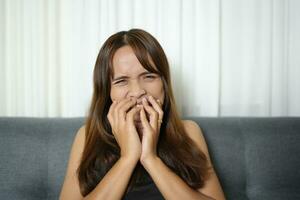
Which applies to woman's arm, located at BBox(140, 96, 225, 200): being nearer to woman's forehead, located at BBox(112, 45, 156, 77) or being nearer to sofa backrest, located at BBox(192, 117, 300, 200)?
woman's forehead, located at BBox(112, 45, 156, 77)

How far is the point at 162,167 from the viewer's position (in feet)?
3.27

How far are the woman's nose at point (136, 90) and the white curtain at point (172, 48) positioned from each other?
549 mm

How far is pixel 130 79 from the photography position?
1092 mm

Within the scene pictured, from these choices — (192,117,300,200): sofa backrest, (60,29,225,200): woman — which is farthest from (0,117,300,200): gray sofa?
(60,29,225,200): woman

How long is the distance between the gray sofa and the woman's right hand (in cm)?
34

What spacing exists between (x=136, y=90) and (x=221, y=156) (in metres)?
0.53

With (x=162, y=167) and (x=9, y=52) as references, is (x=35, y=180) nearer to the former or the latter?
(x=162, y=167)

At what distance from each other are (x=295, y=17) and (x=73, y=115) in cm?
133

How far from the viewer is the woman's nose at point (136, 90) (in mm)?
1076

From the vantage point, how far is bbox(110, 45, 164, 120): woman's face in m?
1.08

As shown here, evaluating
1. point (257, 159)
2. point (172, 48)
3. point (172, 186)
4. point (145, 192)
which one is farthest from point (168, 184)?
point (172, 48)

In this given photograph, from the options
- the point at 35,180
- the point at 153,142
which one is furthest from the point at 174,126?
the point at 35,180

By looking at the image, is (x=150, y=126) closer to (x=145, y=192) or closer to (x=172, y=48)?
(x=145, y=192)

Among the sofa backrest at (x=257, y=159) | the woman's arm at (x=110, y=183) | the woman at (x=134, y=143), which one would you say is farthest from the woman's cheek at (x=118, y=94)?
the sofa backrest at (x=257, y=159)
